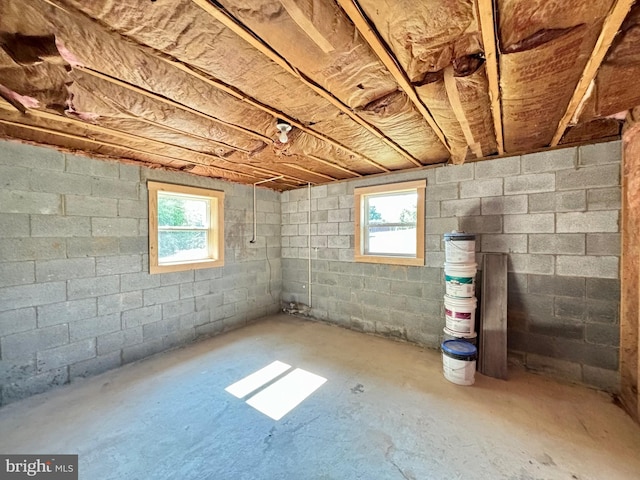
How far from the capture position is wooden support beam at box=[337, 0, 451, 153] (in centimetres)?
98

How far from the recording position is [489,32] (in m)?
1.05

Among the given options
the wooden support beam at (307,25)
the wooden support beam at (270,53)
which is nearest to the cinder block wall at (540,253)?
the wooden support beam at (270,53)

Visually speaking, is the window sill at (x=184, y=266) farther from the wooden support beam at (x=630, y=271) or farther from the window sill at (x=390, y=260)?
the wooden support beam at (x=630, y=271)

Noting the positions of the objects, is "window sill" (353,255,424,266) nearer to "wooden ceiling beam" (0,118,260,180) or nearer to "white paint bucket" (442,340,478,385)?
"white paint bucket" (442,340,478,385)

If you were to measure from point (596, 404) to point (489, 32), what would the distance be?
289cm

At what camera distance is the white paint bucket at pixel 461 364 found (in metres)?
2.33

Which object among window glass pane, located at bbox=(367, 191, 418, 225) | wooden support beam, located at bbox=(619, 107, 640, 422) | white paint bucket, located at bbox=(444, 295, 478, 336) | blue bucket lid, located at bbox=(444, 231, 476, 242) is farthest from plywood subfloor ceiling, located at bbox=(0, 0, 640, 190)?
white paint bucket, located at bbox=(444, 295, 478, 336)

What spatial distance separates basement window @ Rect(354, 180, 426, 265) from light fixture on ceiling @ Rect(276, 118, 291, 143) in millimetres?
1773

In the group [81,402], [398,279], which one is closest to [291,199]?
[398,279]

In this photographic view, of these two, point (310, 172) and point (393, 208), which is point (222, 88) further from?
point (393, 208)

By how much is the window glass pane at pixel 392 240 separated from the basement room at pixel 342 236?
41 mm

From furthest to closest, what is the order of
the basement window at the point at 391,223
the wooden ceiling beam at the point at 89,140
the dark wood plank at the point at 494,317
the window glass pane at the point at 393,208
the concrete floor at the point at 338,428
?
1. the window glass pane at the point at 393,208
2. the basement window at the point at 391,223
3. the dark wood plank at the point at 494,317
4. the wooden ceiling beam at the point at 89,140
5. the concrete floor at the point at 338,428

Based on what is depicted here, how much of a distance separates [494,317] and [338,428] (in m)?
1.88

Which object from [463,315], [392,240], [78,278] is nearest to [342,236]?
[392,240]
